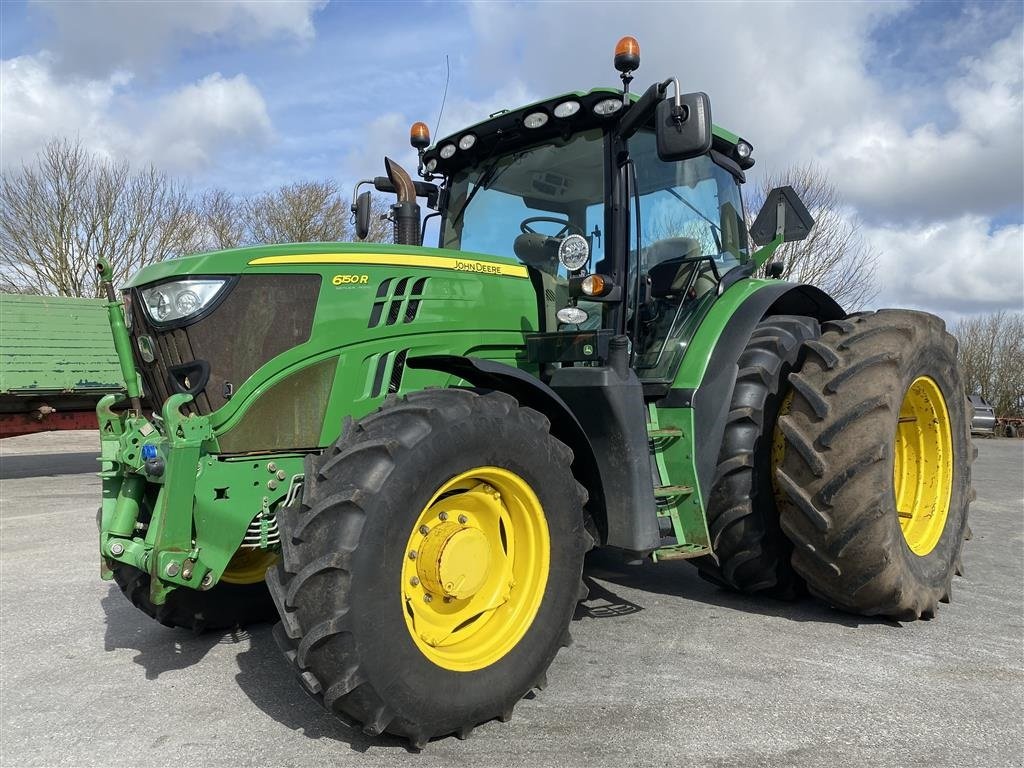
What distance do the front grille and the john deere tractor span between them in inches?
0.4

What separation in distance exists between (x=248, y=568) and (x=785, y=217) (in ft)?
12.3

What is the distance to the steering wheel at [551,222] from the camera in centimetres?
388

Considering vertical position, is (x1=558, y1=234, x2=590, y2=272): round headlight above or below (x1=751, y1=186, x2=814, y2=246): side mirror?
below

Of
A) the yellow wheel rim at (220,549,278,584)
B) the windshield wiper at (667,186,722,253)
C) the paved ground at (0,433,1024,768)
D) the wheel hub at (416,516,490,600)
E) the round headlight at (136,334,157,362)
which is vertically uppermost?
the windshield wiper at (667,186,722,253)

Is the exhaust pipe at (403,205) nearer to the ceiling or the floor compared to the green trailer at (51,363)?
nearer to the ceiling

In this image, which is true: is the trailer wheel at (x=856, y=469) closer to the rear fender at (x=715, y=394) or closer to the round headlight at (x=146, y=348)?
the rear fender at (x=715, y=394)

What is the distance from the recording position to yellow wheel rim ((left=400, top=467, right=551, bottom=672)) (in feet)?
8.63

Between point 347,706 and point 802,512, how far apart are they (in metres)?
2.22

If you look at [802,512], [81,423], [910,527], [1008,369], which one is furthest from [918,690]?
[1008,369]

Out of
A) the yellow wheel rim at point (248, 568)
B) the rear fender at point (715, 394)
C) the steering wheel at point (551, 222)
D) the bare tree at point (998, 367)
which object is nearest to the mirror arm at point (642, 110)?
the steering wheel at point (551, 222)

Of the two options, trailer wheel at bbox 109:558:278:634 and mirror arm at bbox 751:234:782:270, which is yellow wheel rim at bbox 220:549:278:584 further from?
mirror arm at bbox 751:234:782:270

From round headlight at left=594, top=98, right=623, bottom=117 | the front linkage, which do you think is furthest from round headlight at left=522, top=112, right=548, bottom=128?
the front linkage

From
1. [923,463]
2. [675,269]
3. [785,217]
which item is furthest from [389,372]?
[923,463]

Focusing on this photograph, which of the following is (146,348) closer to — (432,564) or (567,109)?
(432,564)
